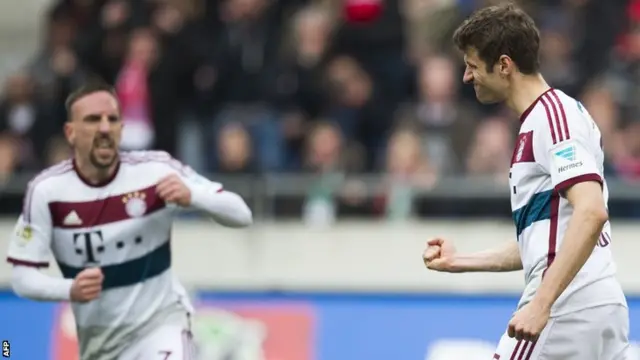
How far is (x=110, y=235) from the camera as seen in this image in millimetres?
7969

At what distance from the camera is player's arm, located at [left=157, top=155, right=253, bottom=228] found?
24.8ft

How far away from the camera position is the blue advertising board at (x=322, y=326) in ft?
34.8

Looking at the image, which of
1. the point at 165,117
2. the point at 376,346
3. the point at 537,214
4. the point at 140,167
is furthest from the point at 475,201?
the point at 537,214

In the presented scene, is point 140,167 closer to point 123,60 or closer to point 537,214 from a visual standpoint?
point 537,214

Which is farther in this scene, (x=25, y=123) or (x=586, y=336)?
(x=25, y=123)

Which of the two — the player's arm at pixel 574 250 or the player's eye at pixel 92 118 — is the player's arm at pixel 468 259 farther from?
the player's eye at pixel 92 118

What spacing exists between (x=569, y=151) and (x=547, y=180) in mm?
228

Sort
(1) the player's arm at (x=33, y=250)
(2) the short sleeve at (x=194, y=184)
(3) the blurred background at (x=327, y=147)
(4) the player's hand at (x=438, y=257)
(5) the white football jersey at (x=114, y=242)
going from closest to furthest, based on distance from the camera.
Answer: (4) the player's hand at (x=438, y=257)
(2) the short sleeve at (x=194, y=184)
(1) the player's arm at (x=33, y=250)
(5) the white football jersey at (x=114, y=242)
(3) the blurred background at (x=327, y=147)

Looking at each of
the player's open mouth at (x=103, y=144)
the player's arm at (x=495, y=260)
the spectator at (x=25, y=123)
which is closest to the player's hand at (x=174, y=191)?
the player's open mouth at (x=103, y=144)

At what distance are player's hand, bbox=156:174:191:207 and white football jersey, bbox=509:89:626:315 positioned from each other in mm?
2029

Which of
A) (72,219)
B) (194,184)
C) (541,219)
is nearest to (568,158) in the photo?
(541,219)

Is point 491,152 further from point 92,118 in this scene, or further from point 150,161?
point 92,118

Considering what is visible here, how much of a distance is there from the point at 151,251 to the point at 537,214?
263cm

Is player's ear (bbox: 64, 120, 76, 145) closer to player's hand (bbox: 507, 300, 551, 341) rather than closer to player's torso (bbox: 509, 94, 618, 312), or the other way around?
player's torso (bbox: 509, 94, 618, 312)
